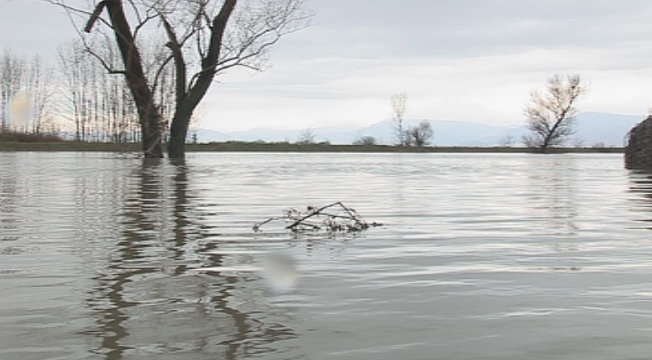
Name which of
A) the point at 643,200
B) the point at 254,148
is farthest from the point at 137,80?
the point at 254,148

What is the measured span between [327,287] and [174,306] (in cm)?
92

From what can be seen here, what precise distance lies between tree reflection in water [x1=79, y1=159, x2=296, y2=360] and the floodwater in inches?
0.5

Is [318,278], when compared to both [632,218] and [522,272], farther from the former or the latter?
[632,218]

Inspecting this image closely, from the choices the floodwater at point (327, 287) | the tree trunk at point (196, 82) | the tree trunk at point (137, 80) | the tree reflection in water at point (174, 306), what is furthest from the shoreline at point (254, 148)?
the tree reflection in water at point (174, 306)

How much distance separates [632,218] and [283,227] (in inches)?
148

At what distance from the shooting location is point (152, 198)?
1079 centimetres

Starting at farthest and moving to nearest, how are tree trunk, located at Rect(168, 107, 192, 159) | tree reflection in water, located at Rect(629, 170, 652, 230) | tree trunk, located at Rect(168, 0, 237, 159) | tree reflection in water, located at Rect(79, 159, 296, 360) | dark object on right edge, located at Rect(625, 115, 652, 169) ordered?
tree trunk, located at Rect(168, 107, 192, 159)
tree trunk, located at Rect(168, 0, 237, 159)
dark object on right edge, located at Rect(625, 115, 652, 169)
tree reflection in water, located at Rect(629, 170, 652, 230)
tree reflection in water, located at Rect(79, 159, 296, 360)

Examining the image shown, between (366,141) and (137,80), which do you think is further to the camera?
(366,141)

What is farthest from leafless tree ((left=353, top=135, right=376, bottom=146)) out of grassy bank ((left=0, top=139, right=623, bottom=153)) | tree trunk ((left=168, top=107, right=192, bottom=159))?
tree trunk ((left=168, top=107, right=192, bottom=159))

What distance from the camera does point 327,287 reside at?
Answer: 424cm

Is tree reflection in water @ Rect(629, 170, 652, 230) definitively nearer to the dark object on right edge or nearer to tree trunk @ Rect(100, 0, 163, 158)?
the dark object on right edge

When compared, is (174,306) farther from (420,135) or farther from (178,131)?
(420,135)

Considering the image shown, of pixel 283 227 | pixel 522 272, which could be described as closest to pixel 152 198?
pixel 283 227

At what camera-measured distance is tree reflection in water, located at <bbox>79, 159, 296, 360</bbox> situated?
3.02 meters
